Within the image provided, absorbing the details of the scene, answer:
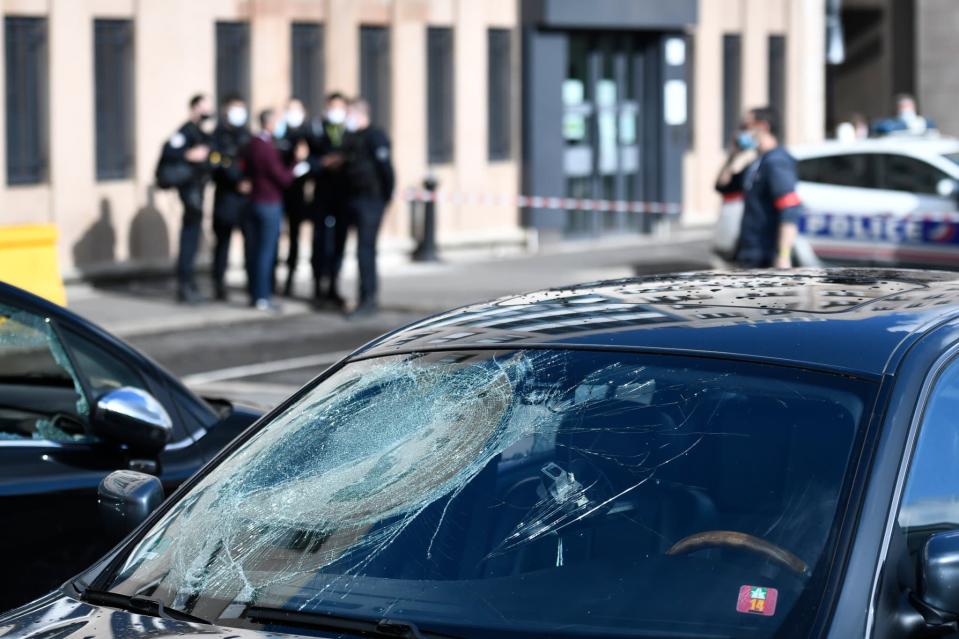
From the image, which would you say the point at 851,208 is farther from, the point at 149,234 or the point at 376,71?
the point at 149,234

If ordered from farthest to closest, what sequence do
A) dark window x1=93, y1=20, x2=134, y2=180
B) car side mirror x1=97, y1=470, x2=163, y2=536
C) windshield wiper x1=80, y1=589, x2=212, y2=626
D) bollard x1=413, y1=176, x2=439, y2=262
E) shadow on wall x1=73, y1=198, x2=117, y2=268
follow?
bollard x1=413, y1=176, x2=439, y2=262, dark window x1=93, y1=20, x2=134, y2=180, shadow on wall x1=73, y1=198, x2=117, y2=268, car side mirror x1=97, y1=470, x2=163, y2=536, windshield wiper x1=80, y1=589, x2=212, y2=626

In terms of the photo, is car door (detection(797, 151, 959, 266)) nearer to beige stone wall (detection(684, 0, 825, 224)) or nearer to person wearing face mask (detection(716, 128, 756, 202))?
person wearing face mask (detection(716, 128, 756, 202))

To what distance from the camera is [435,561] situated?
3.23 m

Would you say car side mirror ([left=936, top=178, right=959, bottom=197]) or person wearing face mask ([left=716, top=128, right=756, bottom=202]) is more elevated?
person wearing face mask ([left=716, top=128, right=756, bottom=202])

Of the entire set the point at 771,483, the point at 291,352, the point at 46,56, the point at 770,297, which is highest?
the point at 46,56

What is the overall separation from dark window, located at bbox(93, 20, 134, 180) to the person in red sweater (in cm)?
244

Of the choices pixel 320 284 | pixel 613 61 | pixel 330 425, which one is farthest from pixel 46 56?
pixel 330 425

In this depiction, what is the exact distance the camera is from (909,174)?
16.7m

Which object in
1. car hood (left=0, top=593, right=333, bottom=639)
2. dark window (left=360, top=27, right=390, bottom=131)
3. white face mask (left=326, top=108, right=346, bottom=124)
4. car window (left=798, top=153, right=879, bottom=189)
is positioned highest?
dark window (left=360, top=27, right=390, bottom=131)

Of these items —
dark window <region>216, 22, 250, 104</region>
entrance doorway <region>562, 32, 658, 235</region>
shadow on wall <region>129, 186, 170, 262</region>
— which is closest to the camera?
shadow on wall <region>129, 186, 170, 262</region>

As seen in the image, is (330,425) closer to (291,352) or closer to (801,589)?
(801,589)

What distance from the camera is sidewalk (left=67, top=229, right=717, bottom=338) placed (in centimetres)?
1560

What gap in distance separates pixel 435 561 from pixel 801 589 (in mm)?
715

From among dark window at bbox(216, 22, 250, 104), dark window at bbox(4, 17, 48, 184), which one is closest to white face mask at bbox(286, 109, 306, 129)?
dark window at bbox(216, 22, 250, 104)
